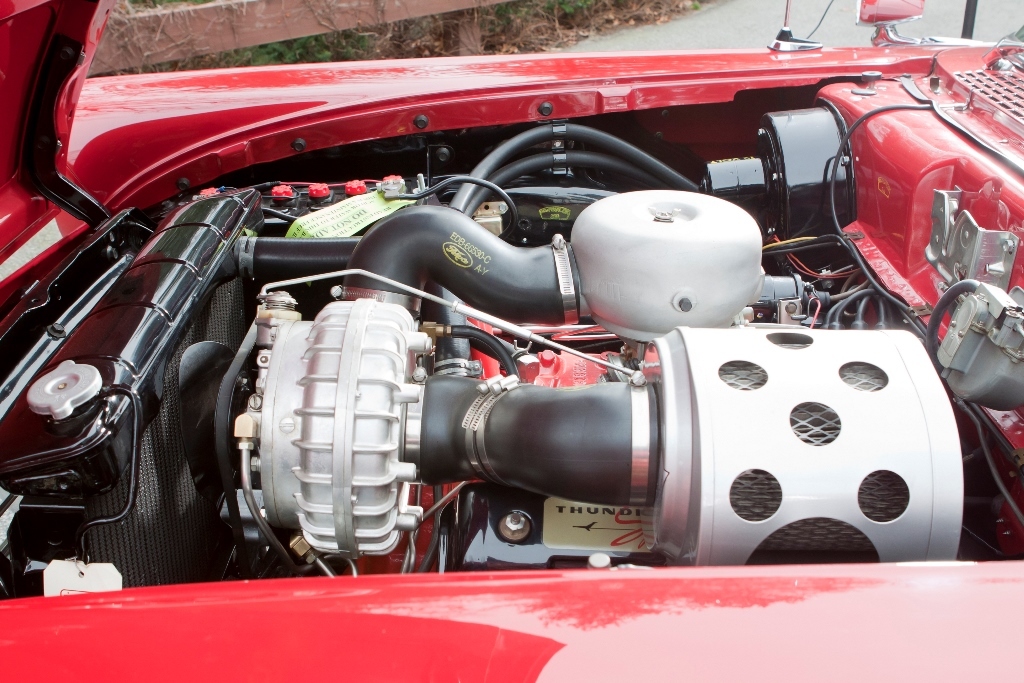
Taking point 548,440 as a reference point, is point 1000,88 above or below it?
above

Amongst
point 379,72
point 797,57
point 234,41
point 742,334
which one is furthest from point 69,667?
point 234,41

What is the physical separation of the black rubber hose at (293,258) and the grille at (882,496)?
0.86m

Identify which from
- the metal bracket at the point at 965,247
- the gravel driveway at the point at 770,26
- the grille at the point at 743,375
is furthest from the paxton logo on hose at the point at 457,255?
the gravel driveway at the point at 770,26

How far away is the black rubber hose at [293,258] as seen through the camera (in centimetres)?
135

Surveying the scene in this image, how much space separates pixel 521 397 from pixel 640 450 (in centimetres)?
17

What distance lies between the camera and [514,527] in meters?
1.11

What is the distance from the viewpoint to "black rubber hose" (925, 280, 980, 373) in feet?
3.61

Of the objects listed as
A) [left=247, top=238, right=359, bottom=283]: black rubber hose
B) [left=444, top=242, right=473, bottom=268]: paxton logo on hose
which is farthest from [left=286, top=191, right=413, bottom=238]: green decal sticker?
[left=444, top=242, right=473, bottom=268]: paxton logo on hose

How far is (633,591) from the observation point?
75cm

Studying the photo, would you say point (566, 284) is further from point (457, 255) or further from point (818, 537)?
point (818, 537)

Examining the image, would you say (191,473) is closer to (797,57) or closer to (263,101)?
(263,101)

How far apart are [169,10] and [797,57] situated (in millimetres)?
3845

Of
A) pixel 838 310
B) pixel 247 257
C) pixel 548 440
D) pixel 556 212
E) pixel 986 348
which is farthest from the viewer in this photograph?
pixel 556 212

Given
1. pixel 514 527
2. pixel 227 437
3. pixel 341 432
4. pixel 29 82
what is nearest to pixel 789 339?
pixel 514 527
